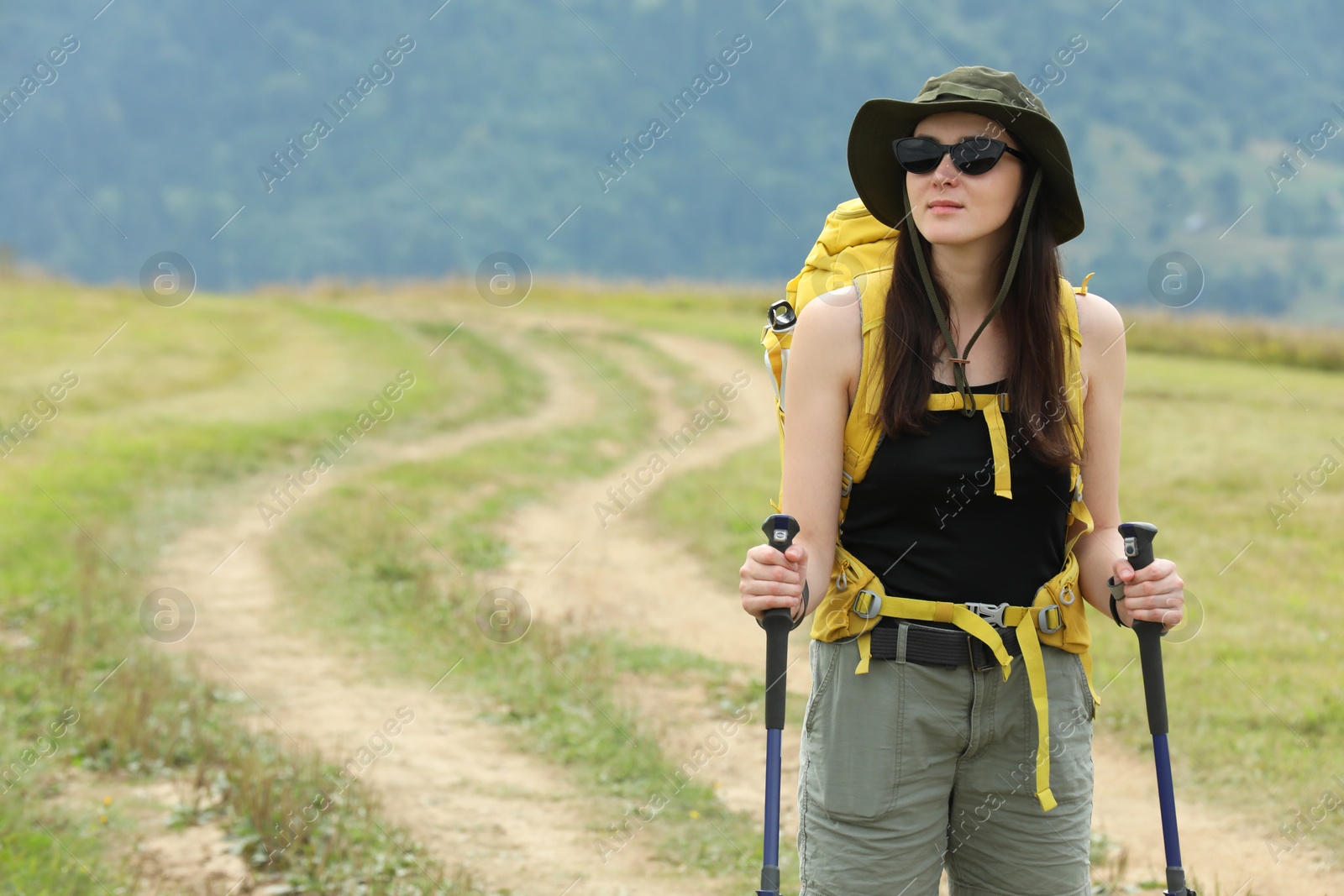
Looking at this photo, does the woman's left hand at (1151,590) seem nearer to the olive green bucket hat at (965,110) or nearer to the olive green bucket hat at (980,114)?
the olive green bucket hat at (980,114)

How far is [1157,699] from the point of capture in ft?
9.04

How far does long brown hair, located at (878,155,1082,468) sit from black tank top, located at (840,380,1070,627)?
1.3 inches

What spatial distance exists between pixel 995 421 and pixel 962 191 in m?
0.44

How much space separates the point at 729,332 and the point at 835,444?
2240 cm

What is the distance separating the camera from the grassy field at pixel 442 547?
6.07m

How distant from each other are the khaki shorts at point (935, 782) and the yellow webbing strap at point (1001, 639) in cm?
2

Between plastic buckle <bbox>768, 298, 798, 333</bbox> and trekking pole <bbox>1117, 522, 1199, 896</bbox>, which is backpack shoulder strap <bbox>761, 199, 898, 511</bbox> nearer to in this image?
plastic buckle <bbox>768, 298, 798, 333</bbox>

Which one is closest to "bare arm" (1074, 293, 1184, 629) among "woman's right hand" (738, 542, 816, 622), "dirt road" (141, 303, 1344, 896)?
"woman's right hand" (738, 542, 816, 622)

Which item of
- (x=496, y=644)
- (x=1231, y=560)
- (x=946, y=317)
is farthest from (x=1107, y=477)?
(x=1231, y=560)

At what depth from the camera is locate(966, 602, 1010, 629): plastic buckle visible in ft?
7.84

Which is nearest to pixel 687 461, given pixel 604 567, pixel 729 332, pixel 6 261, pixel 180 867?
pixel 604 567

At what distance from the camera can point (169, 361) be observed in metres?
20.2

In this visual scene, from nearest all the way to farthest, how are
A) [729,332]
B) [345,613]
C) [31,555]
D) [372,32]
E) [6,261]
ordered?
[345,613], [31,555], [729,332], [6,261], [372,32]

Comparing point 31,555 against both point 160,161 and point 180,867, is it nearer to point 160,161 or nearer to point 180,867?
point 180,867
